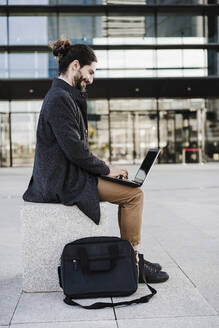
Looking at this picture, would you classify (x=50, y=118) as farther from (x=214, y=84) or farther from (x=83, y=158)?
(x=214, y=84)

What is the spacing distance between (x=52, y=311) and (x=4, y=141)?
23.4 meters

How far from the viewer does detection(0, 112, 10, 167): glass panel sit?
85.1 feet

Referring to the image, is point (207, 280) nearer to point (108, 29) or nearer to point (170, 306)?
point (170, 306)

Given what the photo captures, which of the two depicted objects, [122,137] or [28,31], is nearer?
[28,31]

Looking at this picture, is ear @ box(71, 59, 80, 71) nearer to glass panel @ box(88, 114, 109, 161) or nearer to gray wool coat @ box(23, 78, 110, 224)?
gray wool coat @ box(23, 78, 110, 224)

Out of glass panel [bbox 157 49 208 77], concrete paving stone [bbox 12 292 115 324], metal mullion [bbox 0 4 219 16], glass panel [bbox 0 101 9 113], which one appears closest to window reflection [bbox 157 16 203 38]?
metal mullion [bbox 0 4 219 16]

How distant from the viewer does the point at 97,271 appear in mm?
3463

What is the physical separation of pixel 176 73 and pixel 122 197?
22893mm

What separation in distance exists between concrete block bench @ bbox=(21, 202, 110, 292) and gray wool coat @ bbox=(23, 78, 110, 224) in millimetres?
92

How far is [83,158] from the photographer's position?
12.0 ft

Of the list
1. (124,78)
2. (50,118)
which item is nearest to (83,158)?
(50,118)

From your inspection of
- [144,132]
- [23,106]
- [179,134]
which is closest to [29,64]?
[23,106]

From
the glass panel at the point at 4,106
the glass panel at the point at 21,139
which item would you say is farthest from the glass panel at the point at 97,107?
the glass panel at the point at 4,106

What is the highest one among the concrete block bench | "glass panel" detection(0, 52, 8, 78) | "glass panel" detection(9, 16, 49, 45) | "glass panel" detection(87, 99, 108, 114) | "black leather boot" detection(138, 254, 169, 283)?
"glass panel" detection(9, 16, 49, 45)
